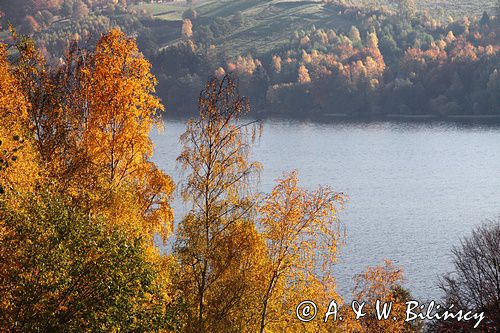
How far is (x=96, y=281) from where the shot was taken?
17.3 meters

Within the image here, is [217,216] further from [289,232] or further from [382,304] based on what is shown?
[382,304]

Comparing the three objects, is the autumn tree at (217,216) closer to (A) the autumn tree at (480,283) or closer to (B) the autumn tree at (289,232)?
(B) the autumn tree at (289,232)

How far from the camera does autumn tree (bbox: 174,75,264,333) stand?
2280 cm

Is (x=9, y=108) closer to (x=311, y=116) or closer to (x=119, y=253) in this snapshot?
(x=119, y=253)

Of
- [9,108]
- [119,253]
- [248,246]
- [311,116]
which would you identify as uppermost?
[9,108]

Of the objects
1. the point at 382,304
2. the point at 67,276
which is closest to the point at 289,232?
the point at 67,276

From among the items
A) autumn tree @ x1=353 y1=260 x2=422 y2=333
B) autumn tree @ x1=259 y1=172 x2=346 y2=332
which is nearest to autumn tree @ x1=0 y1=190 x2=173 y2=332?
autumn tree @ x1=259 y1=172 x2=346 y2=332

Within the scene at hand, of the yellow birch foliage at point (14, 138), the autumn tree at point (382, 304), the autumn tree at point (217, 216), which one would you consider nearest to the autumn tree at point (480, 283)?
the autumn tree at point (382, 304)

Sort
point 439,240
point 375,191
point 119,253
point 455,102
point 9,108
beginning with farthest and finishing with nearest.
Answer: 1. point 455,102
2. point 375,191
3. point 439,240
4. point 9,108
5. point 119,253

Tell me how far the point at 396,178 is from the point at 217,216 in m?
79.0

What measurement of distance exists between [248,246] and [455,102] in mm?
159065

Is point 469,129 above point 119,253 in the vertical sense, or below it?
below

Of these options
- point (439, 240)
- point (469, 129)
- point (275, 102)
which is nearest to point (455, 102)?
point (469, 129)

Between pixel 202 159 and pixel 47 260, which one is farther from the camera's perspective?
pixel 202 159
